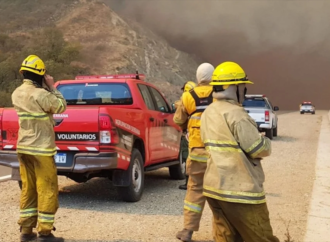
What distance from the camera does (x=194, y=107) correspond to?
503cm

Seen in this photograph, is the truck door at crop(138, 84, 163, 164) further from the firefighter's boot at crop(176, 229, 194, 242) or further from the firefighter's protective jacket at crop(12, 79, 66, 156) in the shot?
the firefighter's protective jacket at crop(12, 79, 66, 156)

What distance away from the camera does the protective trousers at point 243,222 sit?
3.18 m

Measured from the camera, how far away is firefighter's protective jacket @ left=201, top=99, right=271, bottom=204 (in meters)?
3.14

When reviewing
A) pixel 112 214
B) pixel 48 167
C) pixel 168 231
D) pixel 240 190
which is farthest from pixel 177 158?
pixel 240 190

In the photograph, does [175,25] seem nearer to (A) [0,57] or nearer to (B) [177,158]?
(A) [0,57]

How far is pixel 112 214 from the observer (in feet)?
20.0

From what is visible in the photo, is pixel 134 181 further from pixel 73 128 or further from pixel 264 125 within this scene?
pixel 264 125

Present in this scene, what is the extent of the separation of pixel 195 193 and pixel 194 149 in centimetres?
46

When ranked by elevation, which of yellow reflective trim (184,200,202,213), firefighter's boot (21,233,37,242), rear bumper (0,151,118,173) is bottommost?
firefighter's boot (21,233,37,242)

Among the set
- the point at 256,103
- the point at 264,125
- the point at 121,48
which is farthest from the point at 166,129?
the point at 121,48

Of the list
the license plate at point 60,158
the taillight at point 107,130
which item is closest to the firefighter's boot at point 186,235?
the taillight at point 107,130

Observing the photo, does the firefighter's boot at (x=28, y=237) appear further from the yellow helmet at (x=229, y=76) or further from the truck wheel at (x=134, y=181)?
the yellow helmet at (x=229, y=76)

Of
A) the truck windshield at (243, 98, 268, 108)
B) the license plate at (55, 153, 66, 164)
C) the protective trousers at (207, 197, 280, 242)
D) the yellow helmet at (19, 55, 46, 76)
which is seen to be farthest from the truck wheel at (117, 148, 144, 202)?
the truck windshield at (243, 98, 268, 108)

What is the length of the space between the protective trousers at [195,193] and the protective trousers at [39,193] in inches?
52.7
